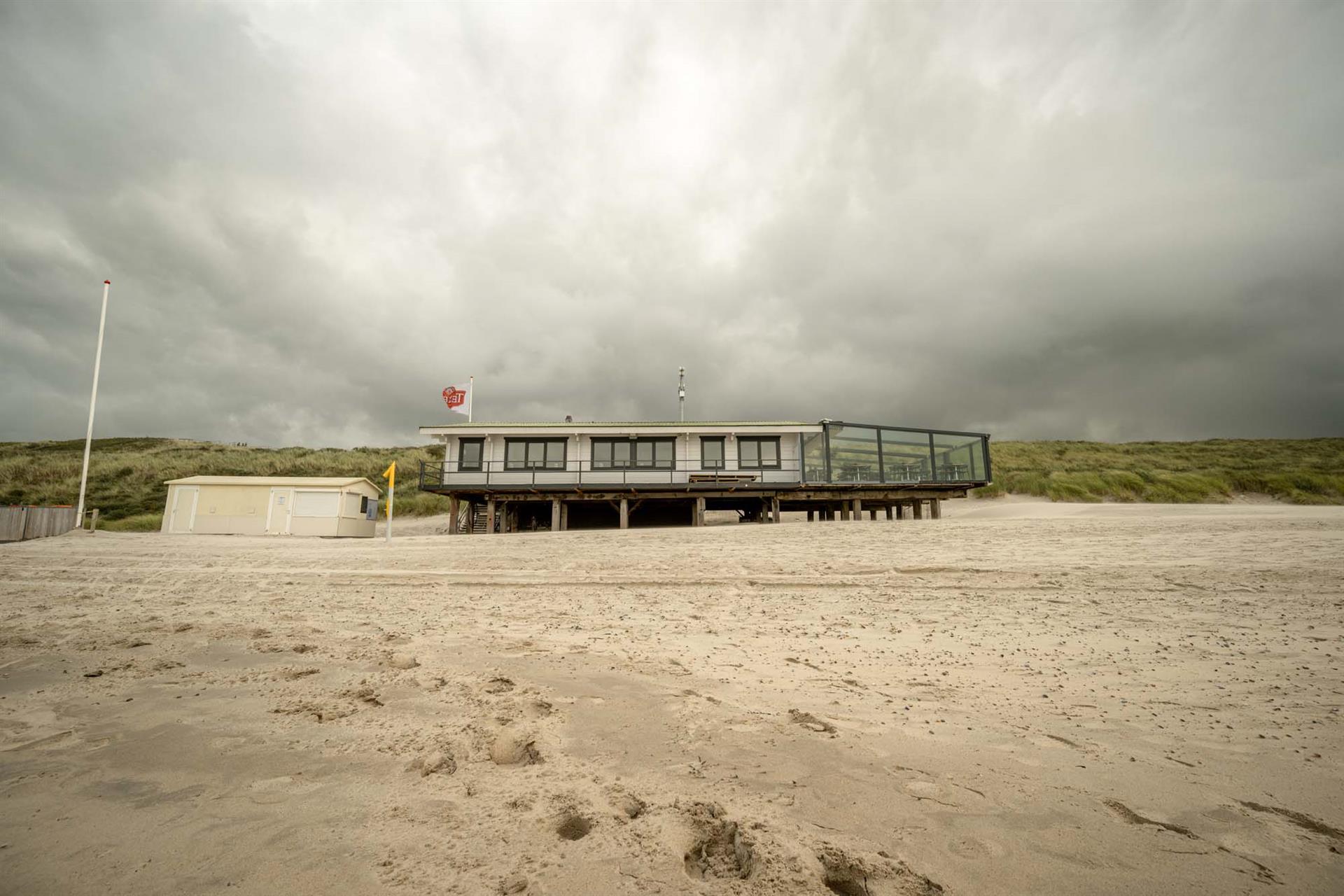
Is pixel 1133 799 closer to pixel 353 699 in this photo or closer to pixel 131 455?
pixel 353 699

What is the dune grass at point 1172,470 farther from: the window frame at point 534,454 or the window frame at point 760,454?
the window frame at point 534,454

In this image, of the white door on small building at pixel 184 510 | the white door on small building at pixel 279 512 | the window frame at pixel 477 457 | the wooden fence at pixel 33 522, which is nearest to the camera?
the wooden fence at pixel 33 522

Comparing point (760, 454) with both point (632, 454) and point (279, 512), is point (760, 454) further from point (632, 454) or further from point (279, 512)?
point (279, 512)

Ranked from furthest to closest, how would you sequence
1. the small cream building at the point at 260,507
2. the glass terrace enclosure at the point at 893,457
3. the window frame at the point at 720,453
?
the window frame at the point at 720,453 < the small cream building at the point at 260,507 < the glass terrace enclosure at the point at 893,457

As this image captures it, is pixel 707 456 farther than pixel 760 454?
Yes

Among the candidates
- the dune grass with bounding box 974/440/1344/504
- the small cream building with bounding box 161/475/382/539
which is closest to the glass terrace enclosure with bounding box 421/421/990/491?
the small cream building with bounding box 161/475/382/539

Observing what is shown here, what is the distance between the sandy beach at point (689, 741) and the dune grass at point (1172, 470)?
19.4 metres

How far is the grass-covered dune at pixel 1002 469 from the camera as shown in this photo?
24.4 m

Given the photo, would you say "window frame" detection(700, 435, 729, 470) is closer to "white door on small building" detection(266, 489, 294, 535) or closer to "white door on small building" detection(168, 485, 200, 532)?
"white door on small building" detection(266, 489, 294, 535)

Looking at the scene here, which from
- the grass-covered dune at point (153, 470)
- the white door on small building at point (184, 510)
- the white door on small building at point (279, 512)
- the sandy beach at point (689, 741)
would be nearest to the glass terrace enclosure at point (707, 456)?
the white door on small building at point (279, 512)

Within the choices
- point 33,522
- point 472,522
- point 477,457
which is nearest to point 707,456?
point 477,457

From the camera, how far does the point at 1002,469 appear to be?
37.8 metres

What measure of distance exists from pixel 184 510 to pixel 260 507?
303cm

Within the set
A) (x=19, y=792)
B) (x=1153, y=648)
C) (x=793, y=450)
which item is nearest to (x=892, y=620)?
(x=1153, y=648)
